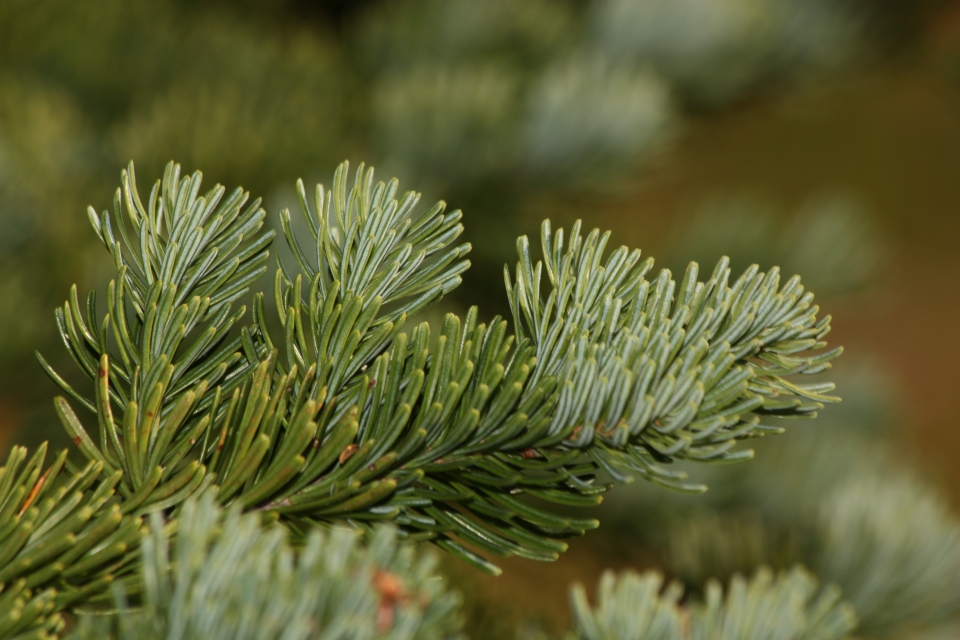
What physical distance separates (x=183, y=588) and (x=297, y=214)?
19cm

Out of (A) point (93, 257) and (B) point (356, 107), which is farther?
(B) point (356, 107)

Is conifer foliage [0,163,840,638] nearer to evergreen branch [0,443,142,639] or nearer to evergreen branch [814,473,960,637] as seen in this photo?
evergreen branch [0,443,142,639]

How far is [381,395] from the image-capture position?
4.1 inches

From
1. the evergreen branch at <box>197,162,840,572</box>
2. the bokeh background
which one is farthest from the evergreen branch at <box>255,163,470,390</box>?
the bokeh background

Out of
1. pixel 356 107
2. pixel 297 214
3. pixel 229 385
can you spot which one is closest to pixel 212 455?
pixel 229 385

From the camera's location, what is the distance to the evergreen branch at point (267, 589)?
7cm

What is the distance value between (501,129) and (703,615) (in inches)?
9.4

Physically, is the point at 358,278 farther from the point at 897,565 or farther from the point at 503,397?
the point at 897,565

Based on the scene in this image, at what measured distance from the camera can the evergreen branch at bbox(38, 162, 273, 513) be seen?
0.34 feet

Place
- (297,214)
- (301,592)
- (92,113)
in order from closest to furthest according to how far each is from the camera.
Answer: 1. (301,592)
2. (297,214)
3. (92,113)

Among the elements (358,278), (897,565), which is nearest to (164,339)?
(358,278)

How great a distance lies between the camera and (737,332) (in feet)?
0.35

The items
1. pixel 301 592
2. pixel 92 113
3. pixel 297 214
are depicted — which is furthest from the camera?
pixel 92 113

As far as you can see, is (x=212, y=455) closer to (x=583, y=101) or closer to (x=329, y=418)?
(x=329, y=418)
